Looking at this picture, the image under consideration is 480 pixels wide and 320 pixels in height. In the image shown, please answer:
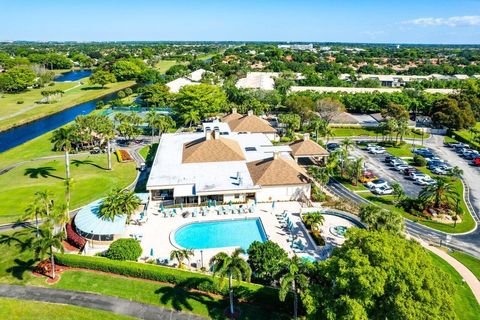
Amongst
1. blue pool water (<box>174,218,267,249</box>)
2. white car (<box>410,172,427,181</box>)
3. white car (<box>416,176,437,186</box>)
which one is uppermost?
white car (<box>410,172,427,181</box>)

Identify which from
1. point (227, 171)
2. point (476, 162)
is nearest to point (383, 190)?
point (227, 171)

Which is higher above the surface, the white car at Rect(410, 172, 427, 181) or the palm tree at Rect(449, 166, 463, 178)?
the palm tree at Rect(449, 166, 463, 178)

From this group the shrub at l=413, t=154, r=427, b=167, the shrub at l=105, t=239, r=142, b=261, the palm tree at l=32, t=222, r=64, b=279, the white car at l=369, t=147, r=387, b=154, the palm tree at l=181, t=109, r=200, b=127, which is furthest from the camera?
the palm tree at l=181, t=109, r=200, b=127

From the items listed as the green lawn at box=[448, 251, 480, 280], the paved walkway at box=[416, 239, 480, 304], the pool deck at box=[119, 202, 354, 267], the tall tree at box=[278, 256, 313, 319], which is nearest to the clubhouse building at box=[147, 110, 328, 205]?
the pool deck at box=[119, 202, 354, 267]

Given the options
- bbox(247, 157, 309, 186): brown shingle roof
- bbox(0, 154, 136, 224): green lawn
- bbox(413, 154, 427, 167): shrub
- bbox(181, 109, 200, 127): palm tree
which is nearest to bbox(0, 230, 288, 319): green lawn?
bbox(0, 154, 136, 224): green lawn

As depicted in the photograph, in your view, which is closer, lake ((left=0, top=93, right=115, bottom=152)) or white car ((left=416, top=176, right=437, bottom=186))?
white car ((left=416, top=176, right=437, bottom=186))

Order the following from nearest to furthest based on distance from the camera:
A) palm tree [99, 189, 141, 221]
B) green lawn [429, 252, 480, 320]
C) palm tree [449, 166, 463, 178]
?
green lawn [429, 252, 480, 320] < palm tree [99, 189, 141, 221] < palm tree [449, 166, 463, 178]

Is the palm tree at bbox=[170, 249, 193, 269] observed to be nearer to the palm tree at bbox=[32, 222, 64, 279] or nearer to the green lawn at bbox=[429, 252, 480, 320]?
the palm tree at bbox=[32, 222, 64, 279]
